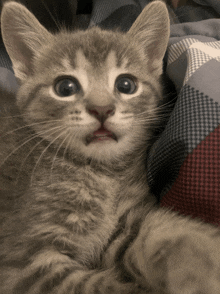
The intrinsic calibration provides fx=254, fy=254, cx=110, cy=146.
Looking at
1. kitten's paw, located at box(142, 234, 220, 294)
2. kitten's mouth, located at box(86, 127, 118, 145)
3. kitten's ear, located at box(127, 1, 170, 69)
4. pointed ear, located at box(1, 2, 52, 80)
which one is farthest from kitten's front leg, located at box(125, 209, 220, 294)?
pointed ear, located at box(1, 2, 52, 80)

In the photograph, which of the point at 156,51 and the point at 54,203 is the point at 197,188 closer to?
the point at 54,203

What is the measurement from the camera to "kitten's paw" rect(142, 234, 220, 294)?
0.70 meters

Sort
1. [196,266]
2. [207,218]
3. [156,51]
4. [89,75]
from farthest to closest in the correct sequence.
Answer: [156,51], [89,75], [207,218], [196,266]

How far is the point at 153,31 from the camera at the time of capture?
118cm

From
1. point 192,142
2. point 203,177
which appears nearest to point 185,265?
point 203,177

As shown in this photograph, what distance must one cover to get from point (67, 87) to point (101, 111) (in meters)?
0.22

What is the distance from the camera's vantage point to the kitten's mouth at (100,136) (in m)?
0.88

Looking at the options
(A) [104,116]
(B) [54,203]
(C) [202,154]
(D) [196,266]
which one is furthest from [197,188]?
(B) [54,203]

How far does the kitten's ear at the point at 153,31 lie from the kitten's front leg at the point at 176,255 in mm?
734

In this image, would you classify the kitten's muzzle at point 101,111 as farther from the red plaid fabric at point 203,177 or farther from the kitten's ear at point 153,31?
the kitten's ear at point 153,31

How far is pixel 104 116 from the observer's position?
854 mm

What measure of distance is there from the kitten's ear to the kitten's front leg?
2.41 ft

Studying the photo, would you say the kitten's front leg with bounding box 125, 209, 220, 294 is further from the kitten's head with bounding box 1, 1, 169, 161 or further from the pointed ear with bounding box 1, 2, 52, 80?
the pointed ear with bounding box 1, 2, 52, 80

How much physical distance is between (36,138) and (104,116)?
36 centimetres
